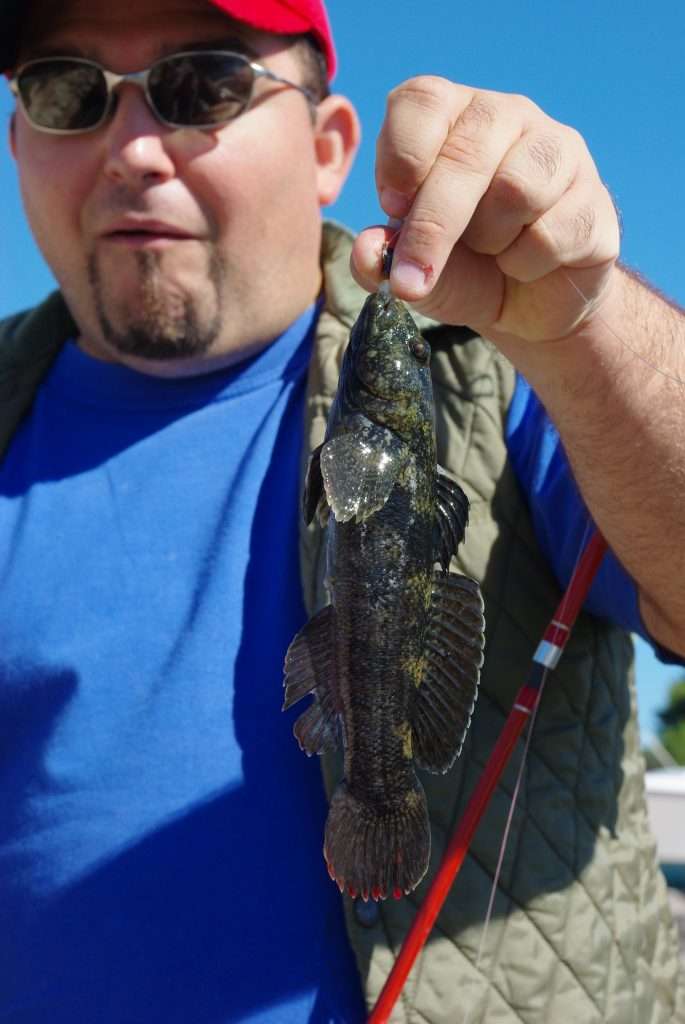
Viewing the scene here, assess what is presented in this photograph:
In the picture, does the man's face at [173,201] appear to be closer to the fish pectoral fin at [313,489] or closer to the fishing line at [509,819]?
the fishing line at [509,819]

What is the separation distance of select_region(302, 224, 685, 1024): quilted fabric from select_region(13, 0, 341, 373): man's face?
61 cm

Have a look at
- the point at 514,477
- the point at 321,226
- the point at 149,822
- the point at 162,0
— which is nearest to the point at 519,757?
the point at 514,477

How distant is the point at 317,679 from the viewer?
85.4 inches

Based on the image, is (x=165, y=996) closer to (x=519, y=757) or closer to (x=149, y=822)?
(x=149, y=822)

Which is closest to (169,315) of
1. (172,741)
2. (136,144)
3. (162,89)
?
(136,144)

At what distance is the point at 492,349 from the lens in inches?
128

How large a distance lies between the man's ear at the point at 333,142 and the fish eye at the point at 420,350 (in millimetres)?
2114

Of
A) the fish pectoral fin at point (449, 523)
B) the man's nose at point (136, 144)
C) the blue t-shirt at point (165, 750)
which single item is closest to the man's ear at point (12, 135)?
the man's nose at point (136, 144)

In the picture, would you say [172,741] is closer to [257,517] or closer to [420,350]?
[257,517]

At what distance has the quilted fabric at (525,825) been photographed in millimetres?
2928

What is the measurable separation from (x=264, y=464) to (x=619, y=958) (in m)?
1.63

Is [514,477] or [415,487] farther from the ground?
[415,487]

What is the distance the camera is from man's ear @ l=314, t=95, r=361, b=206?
4.23m

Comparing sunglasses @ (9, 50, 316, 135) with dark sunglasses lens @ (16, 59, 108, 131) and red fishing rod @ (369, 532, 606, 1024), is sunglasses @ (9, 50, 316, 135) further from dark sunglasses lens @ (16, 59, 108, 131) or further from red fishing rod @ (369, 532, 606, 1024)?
red fishing rod @ (369, 532, 606, 1024)
